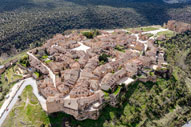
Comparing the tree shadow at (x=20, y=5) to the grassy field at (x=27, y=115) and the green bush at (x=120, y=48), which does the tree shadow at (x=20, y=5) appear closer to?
the green bush at (x=120, y=48)

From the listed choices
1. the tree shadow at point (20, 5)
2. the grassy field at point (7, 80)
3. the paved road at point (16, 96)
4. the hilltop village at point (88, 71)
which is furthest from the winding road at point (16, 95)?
the tree shadow at point (20, 5)

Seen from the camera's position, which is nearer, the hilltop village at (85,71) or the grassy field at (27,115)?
the grassy field at (27,115)

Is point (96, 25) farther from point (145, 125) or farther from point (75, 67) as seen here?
point (145, 125)

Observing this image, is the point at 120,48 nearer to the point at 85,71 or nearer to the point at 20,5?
the point at 85,71

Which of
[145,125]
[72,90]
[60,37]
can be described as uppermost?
[60,37]

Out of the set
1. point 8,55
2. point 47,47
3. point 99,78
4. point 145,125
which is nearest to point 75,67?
point 99,78

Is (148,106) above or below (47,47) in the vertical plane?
below

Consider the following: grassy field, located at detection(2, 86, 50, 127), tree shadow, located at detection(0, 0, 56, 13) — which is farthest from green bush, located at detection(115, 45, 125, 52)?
tree shadow, located at detection(0, 0, 56, 13)
